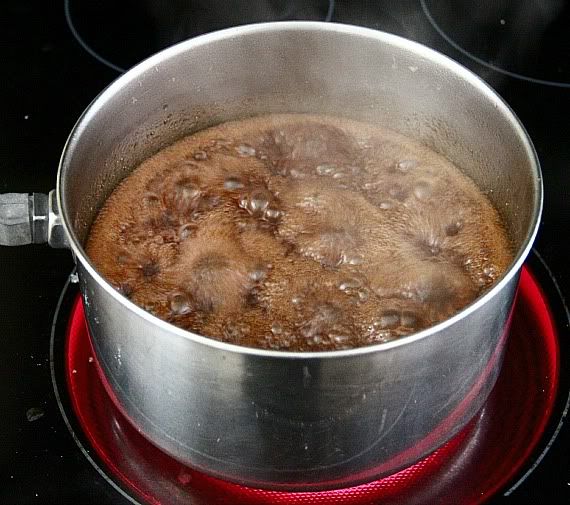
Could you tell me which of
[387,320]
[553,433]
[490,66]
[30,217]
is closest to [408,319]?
[387,320]

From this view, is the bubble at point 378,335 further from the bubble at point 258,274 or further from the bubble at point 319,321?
the bubble at point 258,274

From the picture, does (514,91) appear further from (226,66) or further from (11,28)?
(11,28)

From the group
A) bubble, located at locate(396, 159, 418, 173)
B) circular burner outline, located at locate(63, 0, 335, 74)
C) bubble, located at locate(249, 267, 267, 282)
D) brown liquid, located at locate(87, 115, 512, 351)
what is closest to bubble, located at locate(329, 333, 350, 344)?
brown liquid, located at locate(87, 115, 512, 351)

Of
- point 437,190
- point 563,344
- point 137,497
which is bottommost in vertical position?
point 137,497

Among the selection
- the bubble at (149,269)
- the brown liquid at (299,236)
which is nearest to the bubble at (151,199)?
the brown liquid at (299,236)

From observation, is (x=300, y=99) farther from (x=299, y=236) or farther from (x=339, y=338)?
(x=339, y=338)

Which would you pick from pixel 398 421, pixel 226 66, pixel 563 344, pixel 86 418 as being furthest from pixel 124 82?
pixel 563 344
